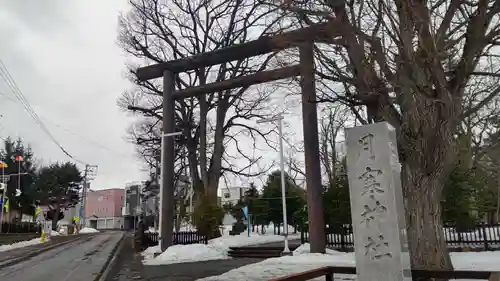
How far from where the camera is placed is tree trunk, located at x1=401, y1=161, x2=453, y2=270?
7543 millimetres

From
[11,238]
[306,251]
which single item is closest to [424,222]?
[306,251]

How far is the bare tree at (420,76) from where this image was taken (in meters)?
7.17

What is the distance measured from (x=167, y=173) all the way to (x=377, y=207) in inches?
503

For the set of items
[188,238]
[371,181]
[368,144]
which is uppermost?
[368,144]

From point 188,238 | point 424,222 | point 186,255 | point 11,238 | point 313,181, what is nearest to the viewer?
point 424,222

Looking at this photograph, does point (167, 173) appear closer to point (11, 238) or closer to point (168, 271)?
point (168, 271)

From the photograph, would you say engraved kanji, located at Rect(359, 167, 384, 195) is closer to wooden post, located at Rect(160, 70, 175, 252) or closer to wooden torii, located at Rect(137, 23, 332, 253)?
wooden torii, located at Rect(137, 23, 332, 253)

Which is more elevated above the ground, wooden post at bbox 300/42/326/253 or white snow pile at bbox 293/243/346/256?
wooden post at bbox 300/42/326/253

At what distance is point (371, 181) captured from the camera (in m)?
5.87

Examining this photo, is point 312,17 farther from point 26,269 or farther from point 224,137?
point 224,137

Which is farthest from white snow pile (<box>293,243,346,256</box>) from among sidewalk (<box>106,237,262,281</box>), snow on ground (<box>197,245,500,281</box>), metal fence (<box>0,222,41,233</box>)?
metal fence (<box>0,222,41,233</box>)

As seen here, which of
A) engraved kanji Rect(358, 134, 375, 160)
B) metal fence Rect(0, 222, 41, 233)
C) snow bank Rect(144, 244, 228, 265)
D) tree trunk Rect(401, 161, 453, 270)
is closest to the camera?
engraved kanji Rect(358, 134, 375, 160)

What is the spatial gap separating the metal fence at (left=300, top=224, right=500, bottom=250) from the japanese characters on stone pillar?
8.48m

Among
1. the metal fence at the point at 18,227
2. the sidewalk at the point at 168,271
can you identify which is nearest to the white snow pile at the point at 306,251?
the sidewalk at the point at 168,271
